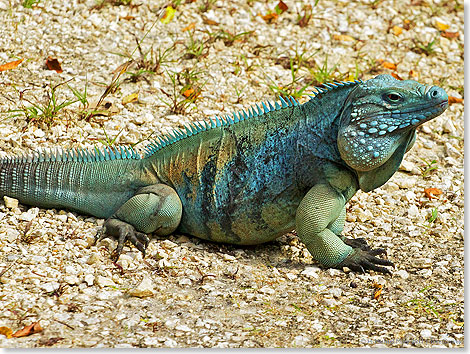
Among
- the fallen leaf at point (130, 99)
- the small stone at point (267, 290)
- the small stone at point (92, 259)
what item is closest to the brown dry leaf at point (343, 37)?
the fallen leaf at point (130, 99)

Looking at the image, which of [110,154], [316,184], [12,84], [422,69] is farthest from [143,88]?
[422,69]

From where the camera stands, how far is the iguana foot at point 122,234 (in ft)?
20.4

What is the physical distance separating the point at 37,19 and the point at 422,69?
557 cm

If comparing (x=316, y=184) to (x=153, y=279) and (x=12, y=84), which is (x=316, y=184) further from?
(x=12, y=84)

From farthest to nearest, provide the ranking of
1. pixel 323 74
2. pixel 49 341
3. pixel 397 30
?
1. pixel 397 30
2. pixel 323 74
3. pixel 49 341

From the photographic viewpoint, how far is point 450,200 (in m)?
7.82

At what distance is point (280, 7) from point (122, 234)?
569 cm

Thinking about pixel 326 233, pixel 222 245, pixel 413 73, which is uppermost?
pixel 413 73

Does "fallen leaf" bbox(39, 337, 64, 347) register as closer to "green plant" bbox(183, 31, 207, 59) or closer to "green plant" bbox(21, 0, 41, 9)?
"green plant" bbox(183, 31, 207, 59)

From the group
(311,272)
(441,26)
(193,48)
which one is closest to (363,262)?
(311,272)

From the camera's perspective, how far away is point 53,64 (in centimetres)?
863

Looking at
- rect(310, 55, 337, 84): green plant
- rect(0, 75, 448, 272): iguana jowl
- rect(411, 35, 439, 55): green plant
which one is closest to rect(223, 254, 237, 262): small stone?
rect(0, 75, 448, 272): iguana jowl

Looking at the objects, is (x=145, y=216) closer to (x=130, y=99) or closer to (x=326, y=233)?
(x=326, y=233)

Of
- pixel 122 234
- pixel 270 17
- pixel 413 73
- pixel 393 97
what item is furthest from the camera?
pixel 270 17
